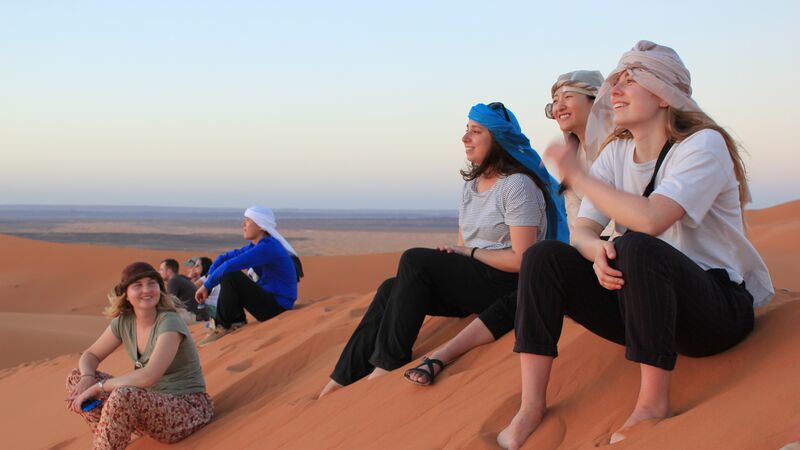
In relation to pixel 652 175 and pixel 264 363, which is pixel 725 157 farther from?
pixel 264 363

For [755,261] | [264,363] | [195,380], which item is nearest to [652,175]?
[755,261]

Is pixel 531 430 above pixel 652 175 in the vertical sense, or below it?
below

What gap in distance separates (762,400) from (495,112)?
2570 millimetres

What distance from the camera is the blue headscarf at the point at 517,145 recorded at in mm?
4941

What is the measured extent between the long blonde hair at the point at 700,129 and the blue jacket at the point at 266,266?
17.2ft

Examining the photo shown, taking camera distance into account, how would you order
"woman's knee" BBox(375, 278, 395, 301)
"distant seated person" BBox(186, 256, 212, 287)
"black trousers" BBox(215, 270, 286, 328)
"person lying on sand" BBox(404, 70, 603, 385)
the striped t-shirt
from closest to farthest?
1. the striped t-shirt
2. "person lying on sand" BBox(404, 70, 603, 385)
3. "woman's knee" BBox(375, 278, 395, 301)
4. "black trousers" BBox(215, 270, 286, 328)
5. "distant seated person" BBox(186, 256, 212, 287)

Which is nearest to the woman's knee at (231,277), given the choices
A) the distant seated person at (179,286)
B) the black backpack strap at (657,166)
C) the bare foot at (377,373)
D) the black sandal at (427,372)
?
the distant seated person at (179,286)

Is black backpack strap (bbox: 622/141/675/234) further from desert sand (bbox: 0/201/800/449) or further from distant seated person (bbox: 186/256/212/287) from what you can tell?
distant seated person (bbox: 186/256/212/287)

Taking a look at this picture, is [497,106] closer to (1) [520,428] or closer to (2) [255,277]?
(1) [520,428]

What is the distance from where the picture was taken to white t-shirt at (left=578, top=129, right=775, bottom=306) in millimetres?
3107

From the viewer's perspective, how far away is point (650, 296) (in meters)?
2.86

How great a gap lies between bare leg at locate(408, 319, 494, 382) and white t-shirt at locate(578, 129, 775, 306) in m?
1.24

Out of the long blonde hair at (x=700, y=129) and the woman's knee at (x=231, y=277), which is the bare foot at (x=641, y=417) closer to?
the long blonde hair at (x=700, y=129)

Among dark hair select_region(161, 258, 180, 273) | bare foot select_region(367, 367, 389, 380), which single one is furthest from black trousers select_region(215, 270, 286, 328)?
bare foot select_region(367, 367, 389, 380)
